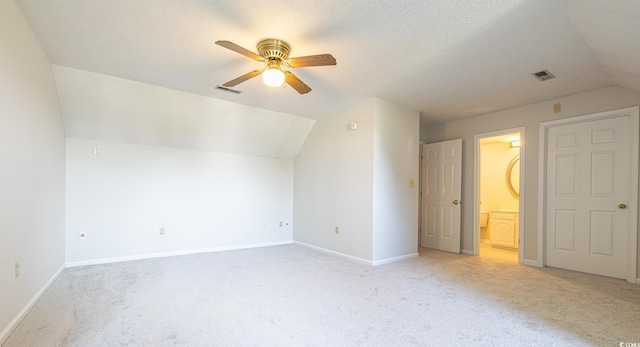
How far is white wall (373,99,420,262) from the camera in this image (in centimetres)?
409

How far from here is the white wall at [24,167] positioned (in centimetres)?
197

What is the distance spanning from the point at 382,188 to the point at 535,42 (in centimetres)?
235

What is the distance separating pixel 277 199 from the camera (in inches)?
221

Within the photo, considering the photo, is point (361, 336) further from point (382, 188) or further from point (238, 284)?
point (382, 188)

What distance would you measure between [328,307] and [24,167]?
2.78 meters

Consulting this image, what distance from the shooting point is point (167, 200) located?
4512mm

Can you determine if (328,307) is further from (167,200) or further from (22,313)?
(167,200)

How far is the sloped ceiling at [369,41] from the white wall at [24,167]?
0.93 ft

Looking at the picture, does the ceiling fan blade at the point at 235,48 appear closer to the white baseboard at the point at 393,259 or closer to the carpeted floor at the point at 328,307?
the carpeted floor at the point at 328,307

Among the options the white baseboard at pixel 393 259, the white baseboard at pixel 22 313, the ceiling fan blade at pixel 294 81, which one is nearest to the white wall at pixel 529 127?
the white baseboard at pixel 393 259

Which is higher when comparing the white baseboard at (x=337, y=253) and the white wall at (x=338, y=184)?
the white wall at (x=338, y=184)

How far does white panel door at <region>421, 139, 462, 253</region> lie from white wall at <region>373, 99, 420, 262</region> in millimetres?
867

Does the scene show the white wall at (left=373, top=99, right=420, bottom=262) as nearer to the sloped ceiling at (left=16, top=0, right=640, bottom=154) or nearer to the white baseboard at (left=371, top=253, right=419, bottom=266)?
the white baseboard at (left=371, top=253, right=419, bottom=266)

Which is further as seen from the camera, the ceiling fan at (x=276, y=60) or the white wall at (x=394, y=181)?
the white wall at (x=394, y=181)
